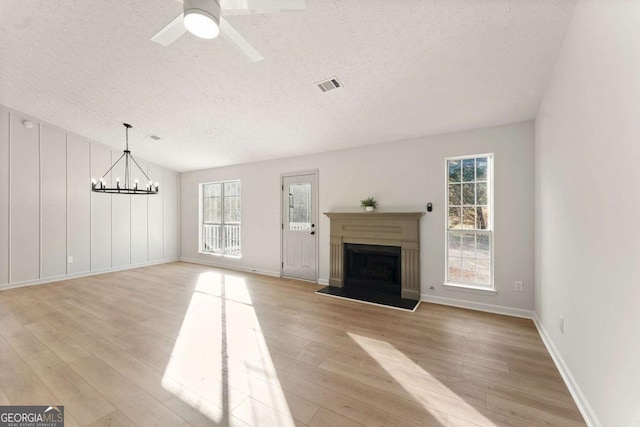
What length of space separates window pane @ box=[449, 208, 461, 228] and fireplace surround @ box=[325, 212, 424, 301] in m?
0.43

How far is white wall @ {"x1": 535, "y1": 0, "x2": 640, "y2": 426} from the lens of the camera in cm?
126

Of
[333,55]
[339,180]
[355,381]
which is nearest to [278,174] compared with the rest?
[339,180]

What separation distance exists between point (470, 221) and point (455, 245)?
0.41m

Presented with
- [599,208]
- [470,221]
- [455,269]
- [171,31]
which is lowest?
[455,269]

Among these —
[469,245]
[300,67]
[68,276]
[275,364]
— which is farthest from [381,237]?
[68,276]

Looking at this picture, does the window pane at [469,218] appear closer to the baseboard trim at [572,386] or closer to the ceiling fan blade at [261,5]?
the baseboard trim at [572,386]

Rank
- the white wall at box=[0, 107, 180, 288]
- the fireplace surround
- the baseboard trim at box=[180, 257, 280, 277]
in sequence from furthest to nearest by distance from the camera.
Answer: the baseboard trim at box=[180, 257, 280, 277] → the white wall at box=[0, 107, 180, 288] → the fireplace surround

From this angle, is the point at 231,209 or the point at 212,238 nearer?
the point at 231,209

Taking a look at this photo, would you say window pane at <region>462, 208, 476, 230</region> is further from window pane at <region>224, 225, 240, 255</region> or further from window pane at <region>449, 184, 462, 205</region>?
window pane at <region>224, 225, 240, 255</region>

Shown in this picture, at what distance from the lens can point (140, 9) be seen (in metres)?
2.35

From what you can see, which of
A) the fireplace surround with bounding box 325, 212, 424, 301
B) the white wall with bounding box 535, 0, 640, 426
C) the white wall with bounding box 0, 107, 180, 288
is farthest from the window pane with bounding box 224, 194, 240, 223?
the white wall with bounding box 535, 0, 640, 426

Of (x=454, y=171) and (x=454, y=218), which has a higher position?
(x=454, y=171)

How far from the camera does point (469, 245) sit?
3.79 metres

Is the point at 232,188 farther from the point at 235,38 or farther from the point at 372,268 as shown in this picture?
the point at 235,38
